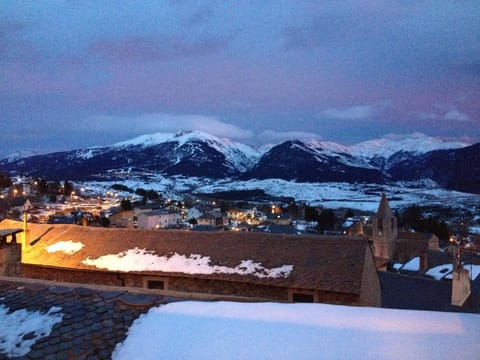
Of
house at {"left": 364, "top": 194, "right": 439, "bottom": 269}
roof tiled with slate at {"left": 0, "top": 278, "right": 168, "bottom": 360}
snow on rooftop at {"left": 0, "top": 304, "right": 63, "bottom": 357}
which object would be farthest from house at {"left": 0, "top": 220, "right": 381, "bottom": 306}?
house at {"left": 364, "top": 194, "right": 439, "bottom": 269}

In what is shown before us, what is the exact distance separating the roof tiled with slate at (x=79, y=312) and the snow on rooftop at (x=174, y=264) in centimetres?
815

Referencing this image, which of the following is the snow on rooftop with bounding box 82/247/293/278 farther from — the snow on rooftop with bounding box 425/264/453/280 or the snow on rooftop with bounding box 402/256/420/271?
the snow on rooftop with bounding box 402/256/420/271

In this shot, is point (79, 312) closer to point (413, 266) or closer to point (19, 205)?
point (413, 266)

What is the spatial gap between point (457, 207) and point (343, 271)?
135463 mm

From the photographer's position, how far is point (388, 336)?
537 centimetres

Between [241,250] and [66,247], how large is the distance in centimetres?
890

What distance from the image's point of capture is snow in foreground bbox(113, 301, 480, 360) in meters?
5.08

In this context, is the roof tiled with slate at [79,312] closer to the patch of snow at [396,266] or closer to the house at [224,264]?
the house at [224,264]

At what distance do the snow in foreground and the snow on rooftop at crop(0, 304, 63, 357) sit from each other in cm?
145

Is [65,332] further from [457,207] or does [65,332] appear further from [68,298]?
[457,207]

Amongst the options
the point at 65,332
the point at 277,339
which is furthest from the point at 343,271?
the point at 65,332

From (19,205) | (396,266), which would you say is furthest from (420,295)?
(19,205)

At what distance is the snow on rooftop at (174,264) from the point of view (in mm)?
15391

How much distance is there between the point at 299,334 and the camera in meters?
5.55
